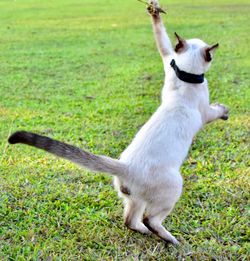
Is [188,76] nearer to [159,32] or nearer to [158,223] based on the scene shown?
[159,32]

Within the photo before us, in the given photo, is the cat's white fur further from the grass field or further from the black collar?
the grass field

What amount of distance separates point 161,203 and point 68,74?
6.05 m

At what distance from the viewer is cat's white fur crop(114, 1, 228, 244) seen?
131 inches

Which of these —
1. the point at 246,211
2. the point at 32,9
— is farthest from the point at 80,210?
the point at 32,9

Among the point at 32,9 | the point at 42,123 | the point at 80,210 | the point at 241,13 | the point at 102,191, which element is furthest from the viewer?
the point at 32,9

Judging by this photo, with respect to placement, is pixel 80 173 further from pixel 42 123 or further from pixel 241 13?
pixel 241 13

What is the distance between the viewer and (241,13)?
17.4 meters

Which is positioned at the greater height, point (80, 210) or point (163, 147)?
point (163, 147)

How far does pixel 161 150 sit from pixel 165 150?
30 mm

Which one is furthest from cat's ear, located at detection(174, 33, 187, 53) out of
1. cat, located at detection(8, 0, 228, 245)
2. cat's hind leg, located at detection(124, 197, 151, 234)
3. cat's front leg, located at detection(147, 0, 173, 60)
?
cat's hind leg, located at detection(124, 197, 151, 234)

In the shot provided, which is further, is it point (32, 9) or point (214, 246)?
point (32, 9)

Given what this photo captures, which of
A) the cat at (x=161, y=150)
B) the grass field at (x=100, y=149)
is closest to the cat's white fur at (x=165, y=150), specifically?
the cat at (x=161, y=150)

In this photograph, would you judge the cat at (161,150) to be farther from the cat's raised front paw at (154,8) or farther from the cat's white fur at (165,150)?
the cat's raised front paw at (154,8)

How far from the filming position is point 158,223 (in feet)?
11.5
